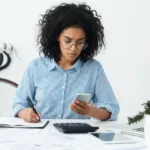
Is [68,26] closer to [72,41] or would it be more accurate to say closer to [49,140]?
[72,41]

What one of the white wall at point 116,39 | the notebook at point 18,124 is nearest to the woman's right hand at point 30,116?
the notebook at point 18,124

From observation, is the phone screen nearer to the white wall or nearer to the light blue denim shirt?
the light blue denim shirt

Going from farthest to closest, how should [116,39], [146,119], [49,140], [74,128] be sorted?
[116,39] < [74,128] < [49,140] < [146,119]

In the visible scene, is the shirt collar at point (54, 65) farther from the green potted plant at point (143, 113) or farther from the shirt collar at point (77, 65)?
the green potted plant at point (143, 113)

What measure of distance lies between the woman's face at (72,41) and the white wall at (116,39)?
100 centimetres

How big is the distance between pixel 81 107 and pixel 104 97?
30 cm

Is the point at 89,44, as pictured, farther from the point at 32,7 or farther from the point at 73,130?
the point at 32,7

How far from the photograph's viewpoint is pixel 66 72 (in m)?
1.65

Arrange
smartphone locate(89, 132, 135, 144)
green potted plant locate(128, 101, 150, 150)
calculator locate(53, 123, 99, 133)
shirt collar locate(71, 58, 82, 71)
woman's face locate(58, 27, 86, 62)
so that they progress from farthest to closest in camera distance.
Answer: shirt collar locate(71, 58, 82, 71), woman's face locate(58, 27, 86, 62), calculator locate(53, 123, 99, 133), smartphone locate(89, 132, 135, 144), green potted plant locate(128, 101, 150, 150)

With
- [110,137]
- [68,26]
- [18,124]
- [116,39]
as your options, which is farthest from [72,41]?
[116,39]

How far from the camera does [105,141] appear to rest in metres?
1.00

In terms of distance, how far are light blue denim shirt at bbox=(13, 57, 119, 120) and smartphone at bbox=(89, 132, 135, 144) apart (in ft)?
1.43

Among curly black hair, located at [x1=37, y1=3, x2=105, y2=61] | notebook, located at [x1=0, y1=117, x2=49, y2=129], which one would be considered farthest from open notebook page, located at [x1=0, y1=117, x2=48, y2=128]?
curly black hair, located at [x1=37, y1=3, x2=105, y2=61]

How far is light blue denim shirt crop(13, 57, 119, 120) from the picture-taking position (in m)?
1.60
